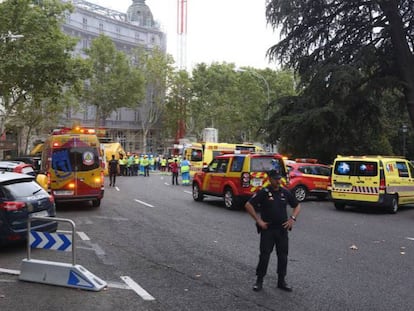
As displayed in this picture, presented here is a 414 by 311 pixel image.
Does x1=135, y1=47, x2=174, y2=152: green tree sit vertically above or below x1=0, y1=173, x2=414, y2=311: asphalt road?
above

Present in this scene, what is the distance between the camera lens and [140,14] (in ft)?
276

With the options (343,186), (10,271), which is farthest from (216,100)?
(10,271)

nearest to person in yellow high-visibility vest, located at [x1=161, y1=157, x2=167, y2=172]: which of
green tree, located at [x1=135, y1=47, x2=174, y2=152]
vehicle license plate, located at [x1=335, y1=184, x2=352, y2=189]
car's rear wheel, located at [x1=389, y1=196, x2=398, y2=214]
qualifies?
green tree, located at [x1=135, y1=47, x2=174, y2=152]

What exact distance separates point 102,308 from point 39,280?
1.55 metres

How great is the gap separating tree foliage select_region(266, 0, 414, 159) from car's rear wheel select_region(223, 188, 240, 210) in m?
8.39

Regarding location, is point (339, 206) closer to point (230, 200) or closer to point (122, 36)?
point (230, 200)

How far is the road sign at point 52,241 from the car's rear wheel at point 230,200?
8.85 meters

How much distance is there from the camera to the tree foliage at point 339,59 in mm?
22828

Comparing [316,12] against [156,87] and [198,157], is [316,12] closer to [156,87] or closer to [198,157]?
[198,157]

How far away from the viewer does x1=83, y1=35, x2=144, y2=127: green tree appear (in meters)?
59.8

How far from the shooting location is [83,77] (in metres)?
29.2

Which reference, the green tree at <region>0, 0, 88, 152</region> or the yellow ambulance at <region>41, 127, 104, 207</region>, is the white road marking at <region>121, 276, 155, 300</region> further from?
the green tree at <region>0, 0, 88, 152</region>

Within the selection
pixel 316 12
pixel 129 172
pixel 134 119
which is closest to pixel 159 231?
pixel 316 12

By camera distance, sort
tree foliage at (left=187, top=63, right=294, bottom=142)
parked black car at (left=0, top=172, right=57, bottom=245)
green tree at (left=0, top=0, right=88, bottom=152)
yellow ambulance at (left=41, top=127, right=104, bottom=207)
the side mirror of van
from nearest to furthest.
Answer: parked black car at (left=0, top=172, right=57, bottom=245), the side mirror of van, yellow ambulance at (left=41, top=127, right=104, bottom=207), green tree at (left=0, top=0, right=88, bottom=152), tree foliage at (left=187, top=63, right=294, bottom=142)
